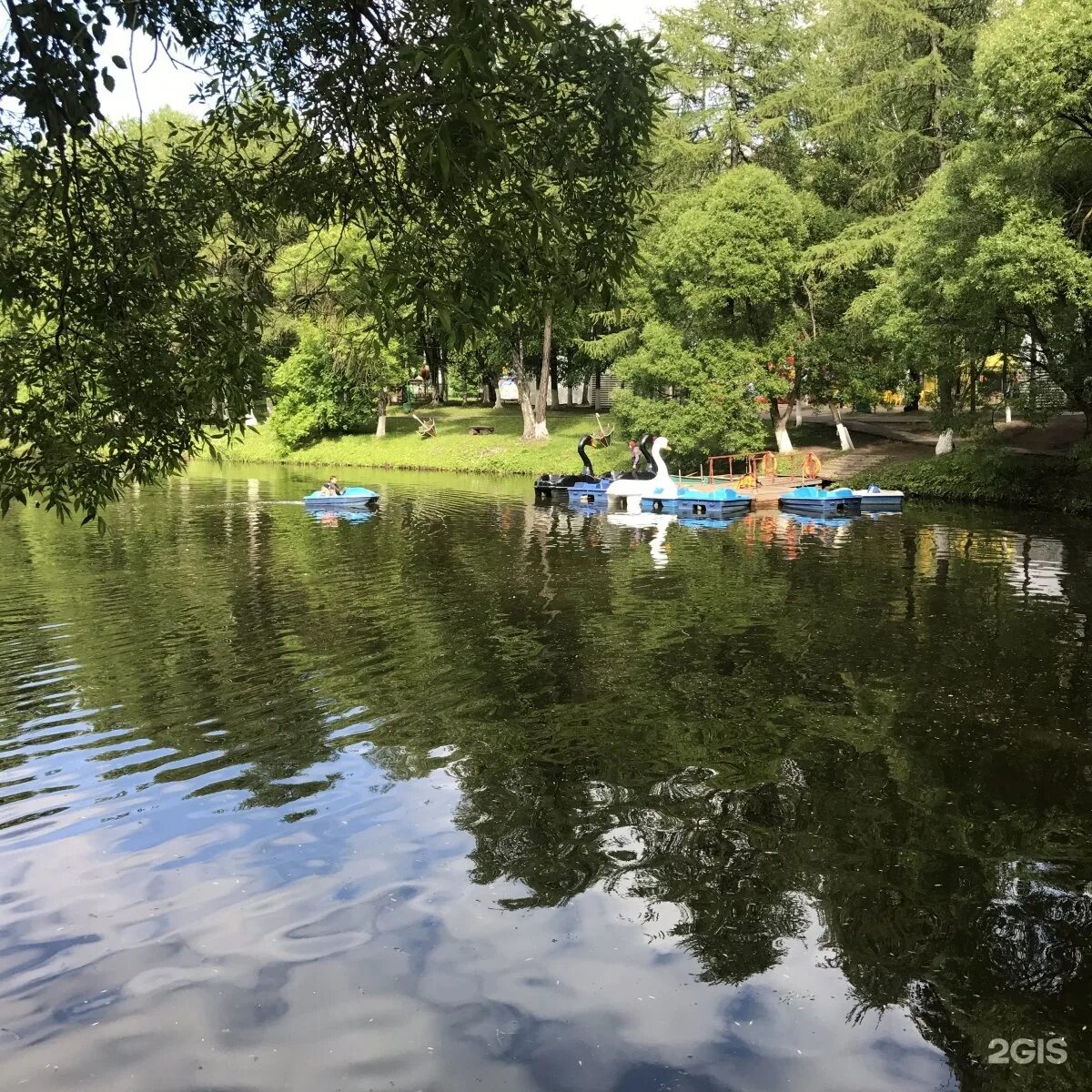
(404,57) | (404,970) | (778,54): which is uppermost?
(778,54)

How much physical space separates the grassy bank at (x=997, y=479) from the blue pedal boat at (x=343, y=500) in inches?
629

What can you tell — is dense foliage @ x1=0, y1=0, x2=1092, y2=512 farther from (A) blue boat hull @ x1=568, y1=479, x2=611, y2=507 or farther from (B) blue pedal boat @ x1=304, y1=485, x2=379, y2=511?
(A) blue boat hull @ x1=568, y1=479, x2=611, y2=507

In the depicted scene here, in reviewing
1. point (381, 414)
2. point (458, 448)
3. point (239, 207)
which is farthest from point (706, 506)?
point (381, 414)

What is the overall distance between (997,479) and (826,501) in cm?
578

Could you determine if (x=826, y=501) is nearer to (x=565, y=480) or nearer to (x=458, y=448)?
(x=565, y=480)

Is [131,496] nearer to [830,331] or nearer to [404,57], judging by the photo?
[830,331]

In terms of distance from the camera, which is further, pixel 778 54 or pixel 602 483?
pixel 778 54

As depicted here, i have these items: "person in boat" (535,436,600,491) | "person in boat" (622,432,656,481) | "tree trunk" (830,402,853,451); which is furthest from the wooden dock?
"tree trunk" (830,402,853,451)

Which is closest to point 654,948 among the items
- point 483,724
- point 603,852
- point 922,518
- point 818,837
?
point 603,852

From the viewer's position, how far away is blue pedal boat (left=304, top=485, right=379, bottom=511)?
30.9 meters

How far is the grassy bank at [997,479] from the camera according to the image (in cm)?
2823

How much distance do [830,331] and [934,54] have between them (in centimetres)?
974

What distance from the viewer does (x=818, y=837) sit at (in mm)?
7480

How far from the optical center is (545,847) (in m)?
7.38
